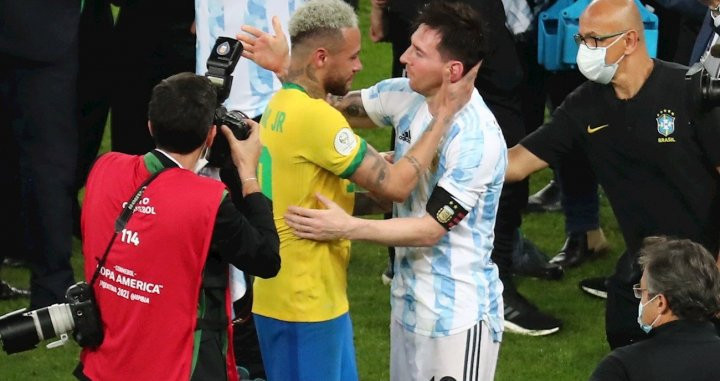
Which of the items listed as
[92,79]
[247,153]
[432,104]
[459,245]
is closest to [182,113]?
[247,153]

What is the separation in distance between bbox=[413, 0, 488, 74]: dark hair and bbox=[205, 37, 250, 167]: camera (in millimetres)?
742

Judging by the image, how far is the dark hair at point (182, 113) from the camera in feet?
16.5

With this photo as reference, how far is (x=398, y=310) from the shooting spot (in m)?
5.73

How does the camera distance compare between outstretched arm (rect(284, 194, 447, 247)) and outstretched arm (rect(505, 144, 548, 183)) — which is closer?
outstretched arm (rect(284, 194, 447, 247))

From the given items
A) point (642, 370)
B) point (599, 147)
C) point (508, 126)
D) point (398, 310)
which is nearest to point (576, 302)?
point (508, 126)

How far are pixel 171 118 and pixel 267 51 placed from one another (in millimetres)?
987

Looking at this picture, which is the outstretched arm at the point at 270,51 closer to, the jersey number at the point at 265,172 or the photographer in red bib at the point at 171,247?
the jersey number at the point at 265,172

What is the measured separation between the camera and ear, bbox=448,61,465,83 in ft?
18.0

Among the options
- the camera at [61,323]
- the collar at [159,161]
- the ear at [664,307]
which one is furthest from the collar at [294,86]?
the ear at [664,307]

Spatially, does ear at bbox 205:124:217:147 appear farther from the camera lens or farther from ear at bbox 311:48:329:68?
the camera lens

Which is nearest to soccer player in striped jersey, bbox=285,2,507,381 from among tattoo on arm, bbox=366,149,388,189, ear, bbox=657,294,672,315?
tattoo on arm, bbox=366,149,388,189

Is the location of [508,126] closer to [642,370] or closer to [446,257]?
[446,257]

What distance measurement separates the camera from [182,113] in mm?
5012

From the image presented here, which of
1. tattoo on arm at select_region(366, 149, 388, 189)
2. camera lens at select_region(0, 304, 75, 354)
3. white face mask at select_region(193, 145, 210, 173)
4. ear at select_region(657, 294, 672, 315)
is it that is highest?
white face mask at select_region(193, 145, 210, 173)
